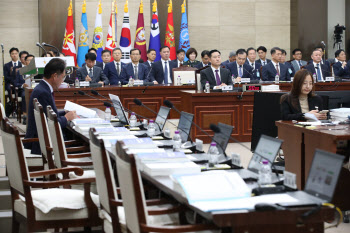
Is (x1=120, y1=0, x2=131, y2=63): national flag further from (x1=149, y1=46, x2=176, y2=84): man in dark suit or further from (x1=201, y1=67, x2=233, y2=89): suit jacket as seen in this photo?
(x1=201, y1=67, x2=233, y2=89): suit jacket

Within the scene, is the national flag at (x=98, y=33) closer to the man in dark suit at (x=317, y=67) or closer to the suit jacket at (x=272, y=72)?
the suit jacket at (x=272, y=72)

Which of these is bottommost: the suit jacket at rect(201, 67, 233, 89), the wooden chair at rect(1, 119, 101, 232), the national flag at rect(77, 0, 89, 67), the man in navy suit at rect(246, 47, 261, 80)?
the wooden chair at rect(1, 119, 101, 232)

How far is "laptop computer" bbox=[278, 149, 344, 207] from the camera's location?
2.50 metres

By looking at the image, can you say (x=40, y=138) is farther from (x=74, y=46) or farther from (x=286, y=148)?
(x=74, y=46)

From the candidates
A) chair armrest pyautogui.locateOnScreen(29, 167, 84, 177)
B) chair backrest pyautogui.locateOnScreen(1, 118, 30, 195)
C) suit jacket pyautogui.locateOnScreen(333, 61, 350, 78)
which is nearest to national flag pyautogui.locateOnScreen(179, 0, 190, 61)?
suit jacket pyautogui.locateOnScreen(333, 61, 350, 78)

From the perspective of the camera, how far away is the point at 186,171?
3.17 m

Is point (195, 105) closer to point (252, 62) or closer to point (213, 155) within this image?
point (252, 62)

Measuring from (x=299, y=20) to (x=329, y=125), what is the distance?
10088mm

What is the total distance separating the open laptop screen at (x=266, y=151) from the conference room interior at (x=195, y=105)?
4 cm

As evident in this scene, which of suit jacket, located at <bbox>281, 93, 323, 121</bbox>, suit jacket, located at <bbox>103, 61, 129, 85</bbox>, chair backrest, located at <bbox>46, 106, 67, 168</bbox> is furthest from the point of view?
suit jacket, located at <bbox>103, 61, 129, 85</bbox>

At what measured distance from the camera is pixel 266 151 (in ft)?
10.6

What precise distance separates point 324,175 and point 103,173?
1092 millimetres

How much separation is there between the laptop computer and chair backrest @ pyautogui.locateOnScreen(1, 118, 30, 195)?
158 cm

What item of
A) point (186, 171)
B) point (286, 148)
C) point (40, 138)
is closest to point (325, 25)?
point (286, 148)
